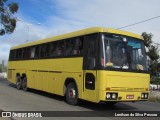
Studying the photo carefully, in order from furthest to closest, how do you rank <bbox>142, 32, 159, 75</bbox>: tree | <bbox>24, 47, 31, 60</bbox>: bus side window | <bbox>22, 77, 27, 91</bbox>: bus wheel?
1. <bbox>142, 32, 159, 75</bbox>: tree
2. <bbox>22, 77, 27, 91</bbox>: bus wheel
3. <bbox>24, 47, 31, 60</bbox>: bus side window

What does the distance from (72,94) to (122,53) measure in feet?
A: 9.57

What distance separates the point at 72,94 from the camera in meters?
15.0

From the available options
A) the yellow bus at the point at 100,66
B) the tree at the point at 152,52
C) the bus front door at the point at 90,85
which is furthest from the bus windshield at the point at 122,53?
the tree at the point at 152,52

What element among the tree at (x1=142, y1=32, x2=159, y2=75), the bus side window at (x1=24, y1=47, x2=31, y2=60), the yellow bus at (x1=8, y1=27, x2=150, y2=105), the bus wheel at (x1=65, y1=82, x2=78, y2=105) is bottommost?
the bus wheel at (x1=65, y1=82, x2=78, y2=105)

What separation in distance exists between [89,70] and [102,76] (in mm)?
941

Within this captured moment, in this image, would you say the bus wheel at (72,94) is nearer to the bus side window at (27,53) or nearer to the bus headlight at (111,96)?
the bus headlight at (111,96)

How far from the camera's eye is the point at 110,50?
523 inches

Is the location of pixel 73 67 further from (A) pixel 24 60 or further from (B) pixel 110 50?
(A) pixel 24 60

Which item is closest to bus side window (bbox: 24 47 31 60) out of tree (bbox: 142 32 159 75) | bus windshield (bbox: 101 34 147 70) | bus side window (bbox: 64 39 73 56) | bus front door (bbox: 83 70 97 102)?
bus side window (bbox: 64 39 73 56)

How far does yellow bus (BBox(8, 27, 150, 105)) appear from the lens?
13.0m

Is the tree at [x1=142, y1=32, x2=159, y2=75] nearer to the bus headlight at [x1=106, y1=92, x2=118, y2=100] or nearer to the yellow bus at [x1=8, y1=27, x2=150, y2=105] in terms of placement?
the yellow bus at [x1=8, y1=27, x2=150, y2=105]

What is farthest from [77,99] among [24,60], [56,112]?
[24,60]

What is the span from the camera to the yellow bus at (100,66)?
13000 mm

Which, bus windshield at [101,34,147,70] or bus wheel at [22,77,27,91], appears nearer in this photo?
bus windshield at [101,34,147,70]
